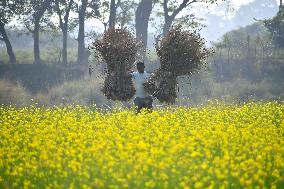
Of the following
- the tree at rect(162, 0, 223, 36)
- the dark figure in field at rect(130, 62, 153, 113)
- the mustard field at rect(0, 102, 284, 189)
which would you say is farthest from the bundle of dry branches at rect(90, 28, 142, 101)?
the tree at rect(162, 0, 223, 36)

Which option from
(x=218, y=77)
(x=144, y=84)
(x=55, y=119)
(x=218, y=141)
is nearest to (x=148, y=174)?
(x=218, y=141)

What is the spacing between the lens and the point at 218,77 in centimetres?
3075

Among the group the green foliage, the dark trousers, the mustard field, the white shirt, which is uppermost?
the green foliage

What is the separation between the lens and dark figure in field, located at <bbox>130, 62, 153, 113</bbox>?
12711mm

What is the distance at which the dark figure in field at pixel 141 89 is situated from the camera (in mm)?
12711

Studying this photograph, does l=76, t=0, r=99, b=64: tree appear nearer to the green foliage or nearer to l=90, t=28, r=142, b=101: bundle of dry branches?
the green foliage

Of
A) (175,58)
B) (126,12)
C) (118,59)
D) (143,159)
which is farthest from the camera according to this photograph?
(126,12)

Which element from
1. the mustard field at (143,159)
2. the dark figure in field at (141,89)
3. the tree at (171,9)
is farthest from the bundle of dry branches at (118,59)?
the tree at (171,9)

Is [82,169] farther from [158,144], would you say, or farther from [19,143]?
[19,143]

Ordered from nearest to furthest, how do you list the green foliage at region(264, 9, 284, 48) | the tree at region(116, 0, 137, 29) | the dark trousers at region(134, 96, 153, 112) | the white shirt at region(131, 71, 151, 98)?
the white shirt at region(131, 71, 151, 98)
the dark trousers at region(134, 96, 153, 112)
the green foliage at region(264, 9, 284, 48)
the tree at region(116, 0, 137, 29)

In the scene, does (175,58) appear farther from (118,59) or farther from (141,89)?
(118,59)

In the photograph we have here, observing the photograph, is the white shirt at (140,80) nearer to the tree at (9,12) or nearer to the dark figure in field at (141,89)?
the dark figure in field at (141,89)

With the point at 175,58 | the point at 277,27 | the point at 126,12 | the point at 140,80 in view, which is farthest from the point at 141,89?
the point at 126,12

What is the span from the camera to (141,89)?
12.8 meters
